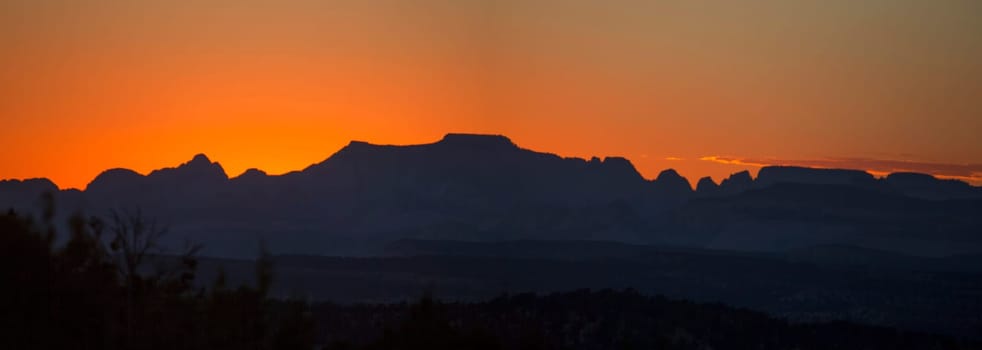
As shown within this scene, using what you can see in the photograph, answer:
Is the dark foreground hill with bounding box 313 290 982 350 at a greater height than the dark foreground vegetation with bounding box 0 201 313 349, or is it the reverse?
the dark foreground vegetation with bounding box 0 201 313 349

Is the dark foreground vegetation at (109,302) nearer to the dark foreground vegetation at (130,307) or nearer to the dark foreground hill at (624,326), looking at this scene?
the dark foreground vegetation at (130,307)

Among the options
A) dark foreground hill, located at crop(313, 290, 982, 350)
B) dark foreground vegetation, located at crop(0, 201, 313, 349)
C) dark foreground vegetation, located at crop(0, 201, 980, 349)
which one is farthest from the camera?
dark foreground hill, located at crop(313, 290, 982, 350)

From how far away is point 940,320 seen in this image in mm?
171125

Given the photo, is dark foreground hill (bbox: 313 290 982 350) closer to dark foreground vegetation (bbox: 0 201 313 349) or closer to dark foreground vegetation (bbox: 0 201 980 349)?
dark foreground vegetation (bbox: 0 201 980 349)

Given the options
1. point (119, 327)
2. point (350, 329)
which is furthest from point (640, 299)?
point (119, 327)

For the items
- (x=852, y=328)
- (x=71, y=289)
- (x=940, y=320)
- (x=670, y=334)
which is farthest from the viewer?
(x=940, y=320)

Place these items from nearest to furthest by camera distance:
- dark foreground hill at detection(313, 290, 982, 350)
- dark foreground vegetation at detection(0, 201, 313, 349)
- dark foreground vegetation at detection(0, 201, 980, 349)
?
dark foreground vegetation at detection(0, 201, 313, 349), dark foreground vegetation at detection(0, 201, 980, 349), dark foreground hill at detection(313, 290, 982, 350)

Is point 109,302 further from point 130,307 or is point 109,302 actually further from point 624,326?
point 624,326

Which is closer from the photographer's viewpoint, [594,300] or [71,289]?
[71,289]

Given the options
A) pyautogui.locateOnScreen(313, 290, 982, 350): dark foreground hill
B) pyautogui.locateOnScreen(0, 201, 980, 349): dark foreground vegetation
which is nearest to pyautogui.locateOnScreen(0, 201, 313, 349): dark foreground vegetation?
pyautogui.locateOnScreen(0, 201, 980, 349): dark foreground vegetation

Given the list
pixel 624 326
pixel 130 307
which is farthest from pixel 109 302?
pixel 624 326

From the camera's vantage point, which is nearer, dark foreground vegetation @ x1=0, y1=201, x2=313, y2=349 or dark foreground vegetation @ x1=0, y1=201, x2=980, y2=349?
dark foreground vegetation @ x1=0, y1=201, x2=313, y2=349

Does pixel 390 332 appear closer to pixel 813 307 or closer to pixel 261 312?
pixel 261 312

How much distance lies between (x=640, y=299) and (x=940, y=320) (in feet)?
211
